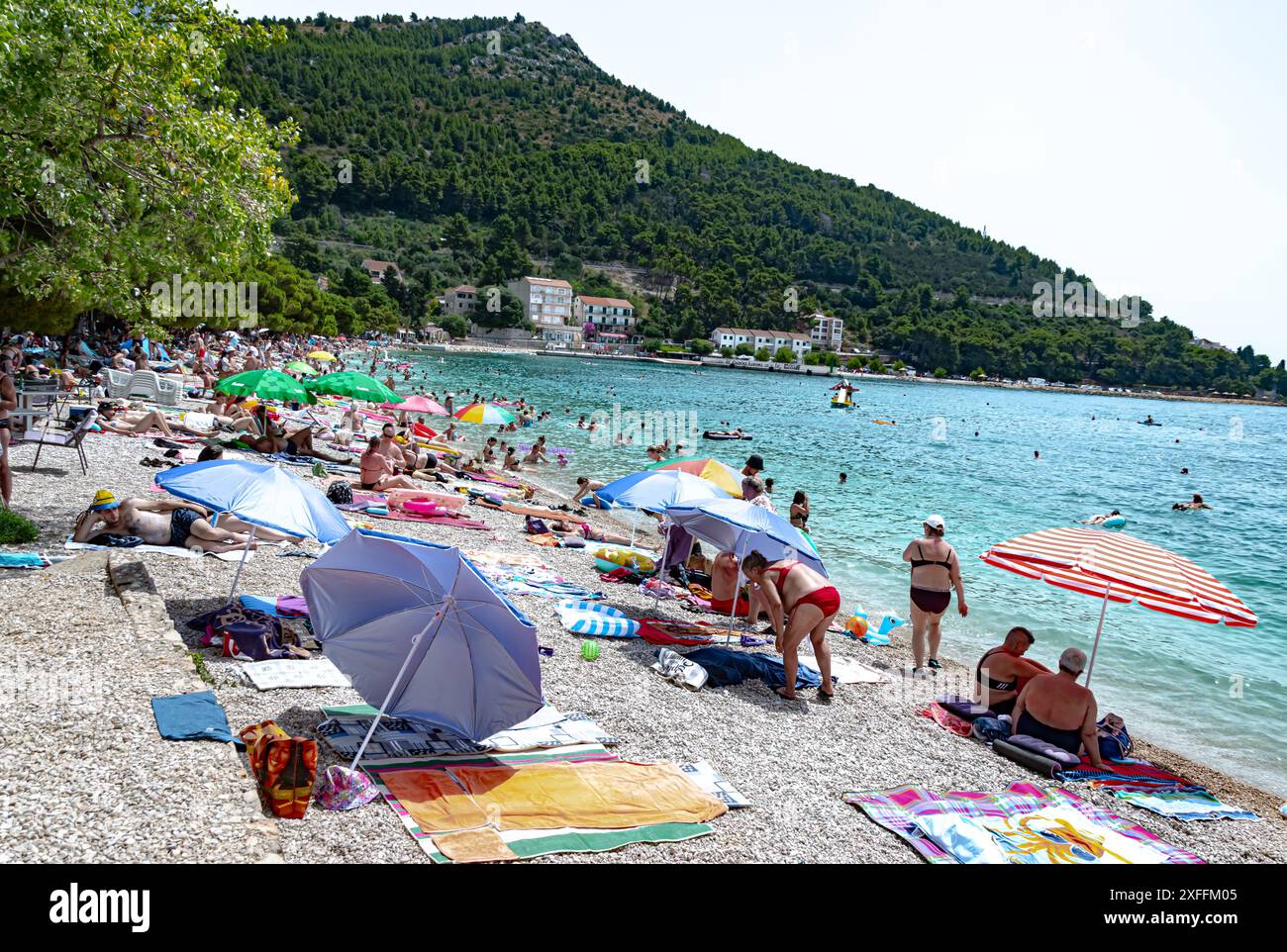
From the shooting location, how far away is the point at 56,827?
3.74 metres

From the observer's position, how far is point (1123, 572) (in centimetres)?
743

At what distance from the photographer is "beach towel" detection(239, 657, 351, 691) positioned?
6.32 m

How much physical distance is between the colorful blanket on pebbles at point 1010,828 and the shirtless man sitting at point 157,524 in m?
7.16

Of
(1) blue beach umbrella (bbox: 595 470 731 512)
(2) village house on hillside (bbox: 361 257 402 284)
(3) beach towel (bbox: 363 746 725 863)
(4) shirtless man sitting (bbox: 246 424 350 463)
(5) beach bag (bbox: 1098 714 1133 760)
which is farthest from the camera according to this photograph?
(2) village house on hillside (bbox: 361 257 402 284)

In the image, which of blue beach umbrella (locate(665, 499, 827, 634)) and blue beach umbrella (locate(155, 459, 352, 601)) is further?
blue beach umbrella (locate(665, 499, 827, 634))

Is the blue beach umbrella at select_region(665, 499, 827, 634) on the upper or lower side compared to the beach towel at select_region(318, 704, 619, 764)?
upper

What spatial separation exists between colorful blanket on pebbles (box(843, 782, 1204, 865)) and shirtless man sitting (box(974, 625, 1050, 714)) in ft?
5.28

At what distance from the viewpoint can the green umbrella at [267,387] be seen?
17.2 meters

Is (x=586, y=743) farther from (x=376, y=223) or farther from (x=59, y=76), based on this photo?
(x=376, y=223)

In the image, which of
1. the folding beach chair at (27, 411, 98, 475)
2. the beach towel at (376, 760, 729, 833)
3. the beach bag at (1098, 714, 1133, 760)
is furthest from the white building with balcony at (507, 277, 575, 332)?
the beach towel at (376, 760, 729, 833)

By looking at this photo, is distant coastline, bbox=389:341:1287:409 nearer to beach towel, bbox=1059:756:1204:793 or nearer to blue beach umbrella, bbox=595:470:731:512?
blue beach umbrella, bbox=595:470:731:512

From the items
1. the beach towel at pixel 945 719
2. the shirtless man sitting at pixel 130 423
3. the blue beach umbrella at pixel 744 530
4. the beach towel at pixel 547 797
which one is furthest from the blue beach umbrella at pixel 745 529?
the shirtless man sitting at pixel 130 423
